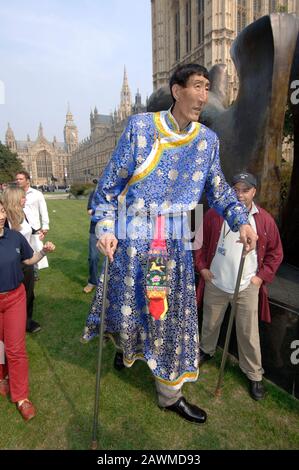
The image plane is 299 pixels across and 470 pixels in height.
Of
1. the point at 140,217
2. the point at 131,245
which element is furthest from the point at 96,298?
the point at 140,217

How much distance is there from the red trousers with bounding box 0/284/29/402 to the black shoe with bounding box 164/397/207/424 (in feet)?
4.11

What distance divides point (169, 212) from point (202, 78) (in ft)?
2.94

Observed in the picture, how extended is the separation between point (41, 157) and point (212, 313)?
113368 mm

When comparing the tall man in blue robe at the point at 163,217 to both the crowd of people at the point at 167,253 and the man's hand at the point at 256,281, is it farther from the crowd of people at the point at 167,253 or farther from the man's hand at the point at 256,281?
the man's hand at the point at 256,281

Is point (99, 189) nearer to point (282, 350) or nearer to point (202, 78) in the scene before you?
point (202, 78)

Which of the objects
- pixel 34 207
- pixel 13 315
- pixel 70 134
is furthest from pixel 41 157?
pixel 13 315

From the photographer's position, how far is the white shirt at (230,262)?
2596 mm

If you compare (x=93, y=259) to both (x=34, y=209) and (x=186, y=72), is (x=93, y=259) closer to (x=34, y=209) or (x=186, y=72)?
(x=34, y=209)

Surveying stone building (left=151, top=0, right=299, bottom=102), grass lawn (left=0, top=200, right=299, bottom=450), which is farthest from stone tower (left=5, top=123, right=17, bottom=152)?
grass lawn (left=0, top=200, right=299, bottom=450)

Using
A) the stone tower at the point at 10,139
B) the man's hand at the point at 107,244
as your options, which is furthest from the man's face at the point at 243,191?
the stone tower at the point at 10,139

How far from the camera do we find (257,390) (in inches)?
105

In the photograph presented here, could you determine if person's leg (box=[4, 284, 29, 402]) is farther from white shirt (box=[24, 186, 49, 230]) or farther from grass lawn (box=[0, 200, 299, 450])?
white shirt (box=[24, 186, 49, 230])

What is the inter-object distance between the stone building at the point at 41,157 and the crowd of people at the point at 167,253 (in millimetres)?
103787

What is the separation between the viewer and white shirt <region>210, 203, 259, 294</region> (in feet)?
8.52
